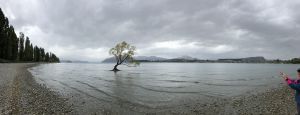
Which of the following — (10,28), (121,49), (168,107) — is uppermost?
(10,28)

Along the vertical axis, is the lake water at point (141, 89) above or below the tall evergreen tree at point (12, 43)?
below

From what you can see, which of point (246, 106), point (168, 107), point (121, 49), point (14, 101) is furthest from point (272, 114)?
point (121, 49)

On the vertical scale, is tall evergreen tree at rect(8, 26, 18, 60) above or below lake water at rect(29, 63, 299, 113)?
above

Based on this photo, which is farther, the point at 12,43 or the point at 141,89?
the point at 12,43

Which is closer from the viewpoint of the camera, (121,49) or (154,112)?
(154,112)

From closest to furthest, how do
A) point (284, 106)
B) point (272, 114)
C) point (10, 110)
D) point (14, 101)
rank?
point (10, 110), point (272, 114), point (14, 101), point (284, 106)

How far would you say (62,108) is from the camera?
585 inches

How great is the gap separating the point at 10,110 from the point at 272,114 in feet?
57.9

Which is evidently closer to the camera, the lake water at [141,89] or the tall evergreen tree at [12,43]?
the lake water at [141,89]

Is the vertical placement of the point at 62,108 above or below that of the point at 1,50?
below

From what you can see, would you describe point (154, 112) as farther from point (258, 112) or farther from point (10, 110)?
point (10, 110)

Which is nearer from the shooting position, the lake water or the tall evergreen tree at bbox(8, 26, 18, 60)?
the lake water

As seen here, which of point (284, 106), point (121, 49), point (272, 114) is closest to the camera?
point (272, 114)

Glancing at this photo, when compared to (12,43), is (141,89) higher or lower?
lower
